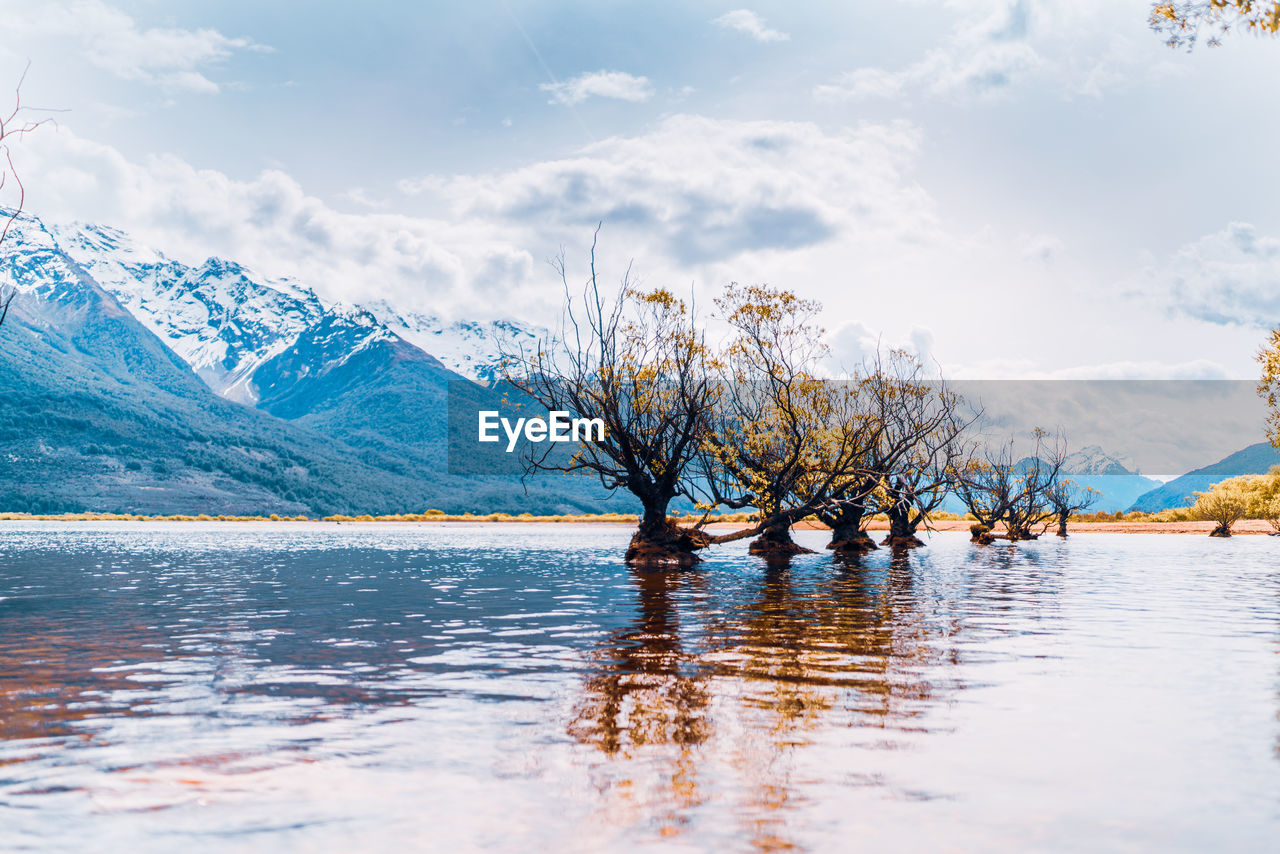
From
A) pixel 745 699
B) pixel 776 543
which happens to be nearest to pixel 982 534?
pixel 776 543

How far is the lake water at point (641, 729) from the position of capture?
21.7 ft

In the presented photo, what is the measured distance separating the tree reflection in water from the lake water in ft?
0.17

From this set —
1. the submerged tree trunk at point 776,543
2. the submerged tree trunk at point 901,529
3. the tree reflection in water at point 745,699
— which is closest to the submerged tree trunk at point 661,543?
the submerged tree trunk at point 776,543

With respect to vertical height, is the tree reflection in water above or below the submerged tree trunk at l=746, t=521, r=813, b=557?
above

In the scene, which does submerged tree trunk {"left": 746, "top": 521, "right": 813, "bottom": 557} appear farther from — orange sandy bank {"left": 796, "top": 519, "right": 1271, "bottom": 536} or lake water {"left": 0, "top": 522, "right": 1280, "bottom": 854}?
orange sandy bank {"left": 796, "top": 519, "right": 1271, "bottom": 536}

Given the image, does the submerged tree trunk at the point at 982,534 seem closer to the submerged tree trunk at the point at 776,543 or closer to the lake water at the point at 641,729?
Answer: the submerged tree trunk at the point at 776,543

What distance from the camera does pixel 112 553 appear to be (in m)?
50.0

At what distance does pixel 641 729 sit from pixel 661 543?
31506 millimetres

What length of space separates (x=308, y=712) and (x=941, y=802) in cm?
695

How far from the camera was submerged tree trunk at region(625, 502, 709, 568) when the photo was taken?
4034 cm

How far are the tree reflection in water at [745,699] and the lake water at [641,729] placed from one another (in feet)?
0.17

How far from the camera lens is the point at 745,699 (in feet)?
36.2

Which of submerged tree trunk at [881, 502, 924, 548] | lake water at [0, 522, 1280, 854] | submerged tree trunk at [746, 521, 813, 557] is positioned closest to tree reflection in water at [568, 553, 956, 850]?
lake water at [0, 522, 1280, 854]

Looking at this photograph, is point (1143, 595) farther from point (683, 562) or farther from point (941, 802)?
point (941, 802)
